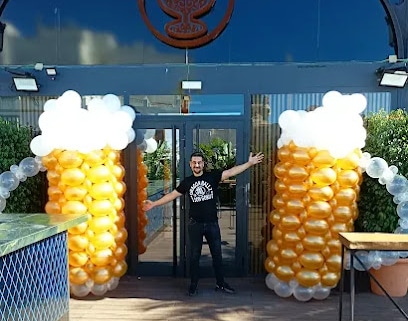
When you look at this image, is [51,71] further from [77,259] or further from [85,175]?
[77,259]

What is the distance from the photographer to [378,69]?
530 cm

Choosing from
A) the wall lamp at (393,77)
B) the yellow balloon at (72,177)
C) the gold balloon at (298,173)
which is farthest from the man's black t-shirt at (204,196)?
the wall lamp at (393,77)

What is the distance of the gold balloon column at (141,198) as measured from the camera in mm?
5344

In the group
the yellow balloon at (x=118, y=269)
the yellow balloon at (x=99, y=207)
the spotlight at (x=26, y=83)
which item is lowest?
the yellow balloon at (x=118, y=269)

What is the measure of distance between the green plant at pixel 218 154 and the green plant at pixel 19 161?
2005 millimetres

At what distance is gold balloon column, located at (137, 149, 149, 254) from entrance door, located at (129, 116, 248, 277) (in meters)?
0.01

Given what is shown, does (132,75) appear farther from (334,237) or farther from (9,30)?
(334,237)

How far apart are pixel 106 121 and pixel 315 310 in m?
2.76

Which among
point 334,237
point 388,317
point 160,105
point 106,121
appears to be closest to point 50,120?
point 106,121

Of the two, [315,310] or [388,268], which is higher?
[388,268]

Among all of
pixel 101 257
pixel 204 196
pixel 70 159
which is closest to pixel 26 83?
pixel 70 159

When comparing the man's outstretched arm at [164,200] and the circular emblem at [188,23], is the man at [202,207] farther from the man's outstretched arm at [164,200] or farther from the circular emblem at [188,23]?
the circular emblem at [188,23]

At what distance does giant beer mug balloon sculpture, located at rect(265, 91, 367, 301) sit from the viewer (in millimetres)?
4250

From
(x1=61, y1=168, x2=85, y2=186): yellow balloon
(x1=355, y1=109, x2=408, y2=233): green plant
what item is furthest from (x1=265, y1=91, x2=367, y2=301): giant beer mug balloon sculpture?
(x1=61, y1=168, x2=85, y2=186): yellow balloon
